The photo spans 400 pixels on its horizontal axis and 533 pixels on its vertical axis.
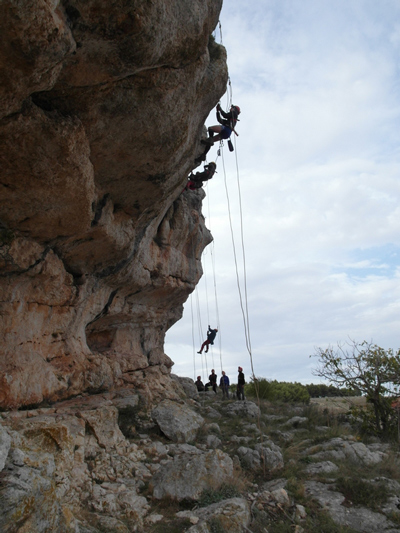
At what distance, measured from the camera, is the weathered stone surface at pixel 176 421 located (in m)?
9.48

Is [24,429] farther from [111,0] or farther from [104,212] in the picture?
[111,0]

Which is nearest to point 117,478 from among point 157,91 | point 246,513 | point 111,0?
point 246,513

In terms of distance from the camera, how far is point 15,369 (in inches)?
288

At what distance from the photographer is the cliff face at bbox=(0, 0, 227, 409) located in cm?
459

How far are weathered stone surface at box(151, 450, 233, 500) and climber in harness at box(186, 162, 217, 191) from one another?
8.88 m

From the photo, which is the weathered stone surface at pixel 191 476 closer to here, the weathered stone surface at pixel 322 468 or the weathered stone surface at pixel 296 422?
the weathered stone surface at pixel 322 468

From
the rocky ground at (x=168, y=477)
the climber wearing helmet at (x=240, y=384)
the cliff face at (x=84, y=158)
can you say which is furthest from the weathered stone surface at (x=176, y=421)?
the climber wearing helmet at (x=240, y=384)

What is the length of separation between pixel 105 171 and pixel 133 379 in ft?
23.2

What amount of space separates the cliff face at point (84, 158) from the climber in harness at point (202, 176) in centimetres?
252

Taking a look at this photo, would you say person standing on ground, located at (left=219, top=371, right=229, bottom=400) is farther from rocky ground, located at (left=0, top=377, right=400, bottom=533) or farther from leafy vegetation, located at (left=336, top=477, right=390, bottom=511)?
leafy vegetation, located at (left=336, top=477, right=390, bottom=511)

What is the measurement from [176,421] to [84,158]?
7.12 meters

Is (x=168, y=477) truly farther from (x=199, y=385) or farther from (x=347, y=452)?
(x=199, y=385)

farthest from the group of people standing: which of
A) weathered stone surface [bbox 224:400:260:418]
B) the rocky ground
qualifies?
the rocky ground

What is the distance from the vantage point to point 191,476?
689 cm
